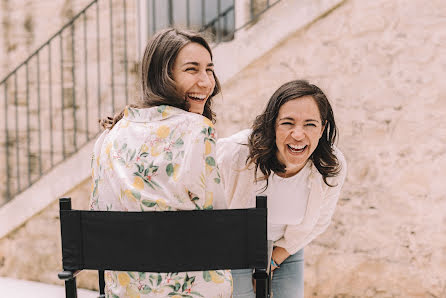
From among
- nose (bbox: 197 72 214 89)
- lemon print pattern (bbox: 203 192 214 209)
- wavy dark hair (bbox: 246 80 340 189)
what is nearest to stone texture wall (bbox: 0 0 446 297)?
wavy dark hair (bbox: 246 80 340 189)

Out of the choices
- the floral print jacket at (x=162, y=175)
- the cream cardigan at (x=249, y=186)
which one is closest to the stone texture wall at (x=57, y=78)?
the cream cardigan at (x=249, y=186)

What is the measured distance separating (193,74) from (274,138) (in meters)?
0.57

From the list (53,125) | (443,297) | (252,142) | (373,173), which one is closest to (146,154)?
(252,142)

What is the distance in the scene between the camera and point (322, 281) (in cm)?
361

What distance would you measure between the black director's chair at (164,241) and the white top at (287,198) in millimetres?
584

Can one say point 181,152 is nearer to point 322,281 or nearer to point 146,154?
point 146,154

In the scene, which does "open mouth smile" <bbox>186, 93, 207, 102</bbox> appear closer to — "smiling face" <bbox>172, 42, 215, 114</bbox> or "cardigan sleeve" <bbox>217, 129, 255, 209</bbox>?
"smiling face" <bbox>172, 42, 215, 114</bbox>

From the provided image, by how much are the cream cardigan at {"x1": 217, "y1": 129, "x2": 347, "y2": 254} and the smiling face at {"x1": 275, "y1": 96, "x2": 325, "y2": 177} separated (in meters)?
0.16

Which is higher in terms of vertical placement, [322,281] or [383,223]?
[383,223]

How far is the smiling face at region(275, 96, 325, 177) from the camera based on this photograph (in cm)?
178

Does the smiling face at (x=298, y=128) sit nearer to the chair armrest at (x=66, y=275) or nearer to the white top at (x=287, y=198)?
the white top at (x=287, y=198)

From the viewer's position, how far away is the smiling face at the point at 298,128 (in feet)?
5.82

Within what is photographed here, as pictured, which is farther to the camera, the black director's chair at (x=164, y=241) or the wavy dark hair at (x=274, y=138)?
the wavy dark hair at (x=274, y=138)

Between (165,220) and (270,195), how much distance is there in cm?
75
